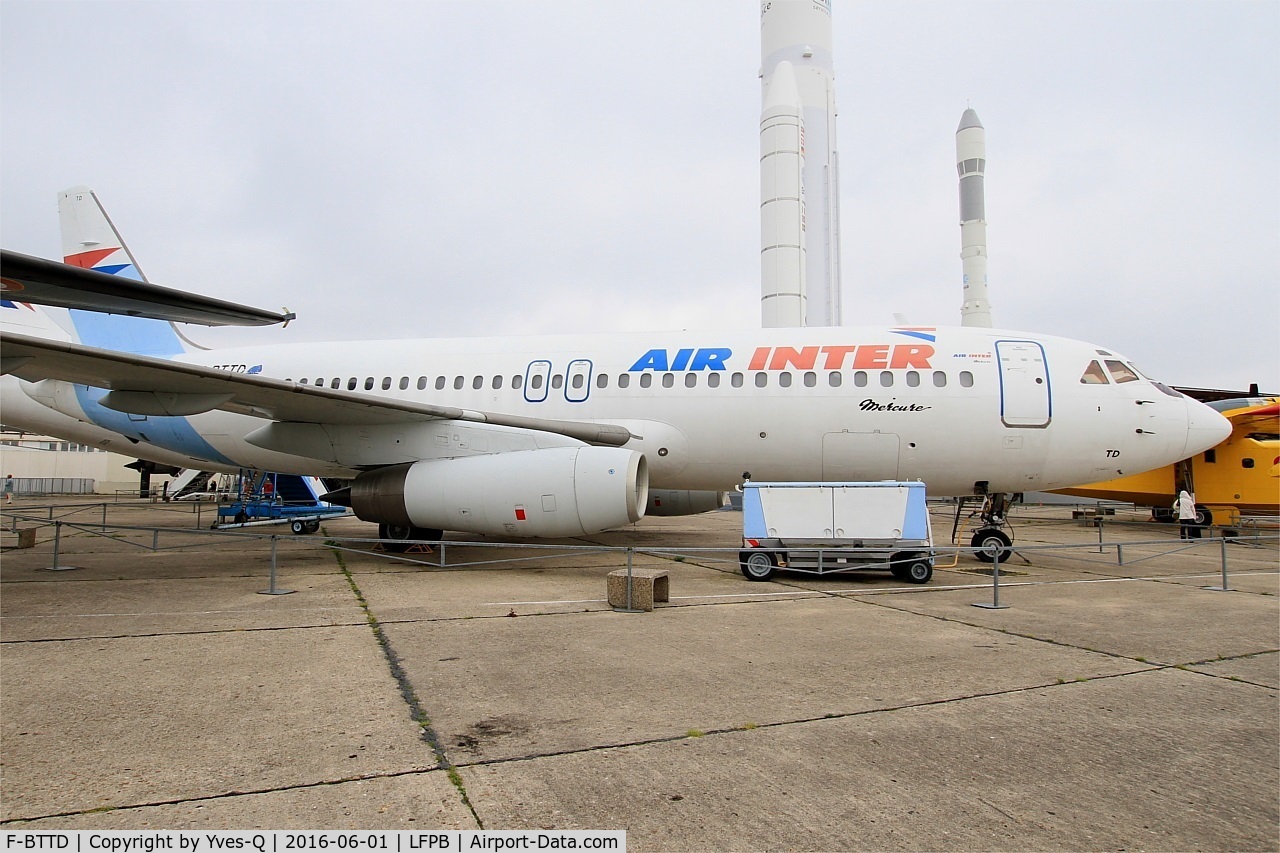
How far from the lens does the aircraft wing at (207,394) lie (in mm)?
7590

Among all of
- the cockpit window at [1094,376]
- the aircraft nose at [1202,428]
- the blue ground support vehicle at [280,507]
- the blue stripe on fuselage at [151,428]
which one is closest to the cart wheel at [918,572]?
the cockpit window at [1094,376]

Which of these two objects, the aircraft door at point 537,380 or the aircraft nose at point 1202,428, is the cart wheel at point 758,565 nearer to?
the aircraft door at point 537,380

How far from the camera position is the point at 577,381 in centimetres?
1219

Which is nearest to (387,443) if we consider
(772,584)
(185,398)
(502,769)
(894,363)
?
(185,398)

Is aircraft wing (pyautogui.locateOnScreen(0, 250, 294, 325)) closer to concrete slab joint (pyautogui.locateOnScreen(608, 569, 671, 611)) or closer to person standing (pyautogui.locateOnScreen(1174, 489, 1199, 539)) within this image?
concrete slab joint (pyautogui.locateOnScreen(608, 569, 671, 611))

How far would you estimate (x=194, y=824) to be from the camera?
2.81m

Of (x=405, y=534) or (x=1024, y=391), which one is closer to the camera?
(x=1024, y=391)

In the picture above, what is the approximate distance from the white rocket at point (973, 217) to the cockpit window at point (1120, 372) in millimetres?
46117

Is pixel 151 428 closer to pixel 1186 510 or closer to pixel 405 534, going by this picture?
pixel 405 534

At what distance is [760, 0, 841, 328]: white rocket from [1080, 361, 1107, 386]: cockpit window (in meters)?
29.8

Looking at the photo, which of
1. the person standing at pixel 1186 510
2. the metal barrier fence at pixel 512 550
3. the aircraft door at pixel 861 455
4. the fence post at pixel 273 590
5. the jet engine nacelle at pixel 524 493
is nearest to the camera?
the fence post at pixel 273 590

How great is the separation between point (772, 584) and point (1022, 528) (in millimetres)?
14683

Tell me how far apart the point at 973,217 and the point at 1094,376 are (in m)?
50.6

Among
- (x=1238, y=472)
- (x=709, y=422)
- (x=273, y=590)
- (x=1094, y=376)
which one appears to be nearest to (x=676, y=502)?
(x=709, y=422)
